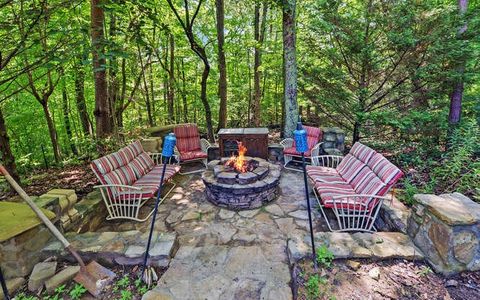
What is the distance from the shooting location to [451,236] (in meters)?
1.79

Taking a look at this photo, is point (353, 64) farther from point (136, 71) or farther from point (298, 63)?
point (136, 71)

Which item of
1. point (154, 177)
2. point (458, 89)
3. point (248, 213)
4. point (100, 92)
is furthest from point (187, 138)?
point (458, 89)

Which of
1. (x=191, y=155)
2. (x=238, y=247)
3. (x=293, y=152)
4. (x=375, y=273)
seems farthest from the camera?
(x=191, y=155)

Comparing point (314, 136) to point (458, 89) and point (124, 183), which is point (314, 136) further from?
point (124, 183)

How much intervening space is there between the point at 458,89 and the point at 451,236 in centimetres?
373

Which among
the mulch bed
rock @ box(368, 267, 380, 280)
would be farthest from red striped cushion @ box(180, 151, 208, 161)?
rock @ box(368, 267, 380, 280)

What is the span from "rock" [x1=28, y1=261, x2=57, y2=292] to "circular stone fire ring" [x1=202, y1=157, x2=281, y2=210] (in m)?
1.91

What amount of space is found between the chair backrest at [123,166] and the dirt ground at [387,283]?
2.58m

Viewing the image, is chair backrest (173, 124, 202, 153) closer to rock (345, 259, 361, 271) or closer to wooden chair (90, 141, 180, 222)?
wooden chair (90, 141, 180, 222)

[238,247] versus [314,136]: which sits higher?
[314,136]

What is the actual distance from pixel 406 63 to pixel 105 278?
17.8 ft

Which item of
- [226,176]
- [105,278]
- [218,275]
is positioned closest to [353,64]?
[226,176]

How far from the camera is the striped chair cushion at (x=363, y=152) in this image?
10.6 feet

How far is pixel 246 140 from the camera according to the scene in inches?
193
